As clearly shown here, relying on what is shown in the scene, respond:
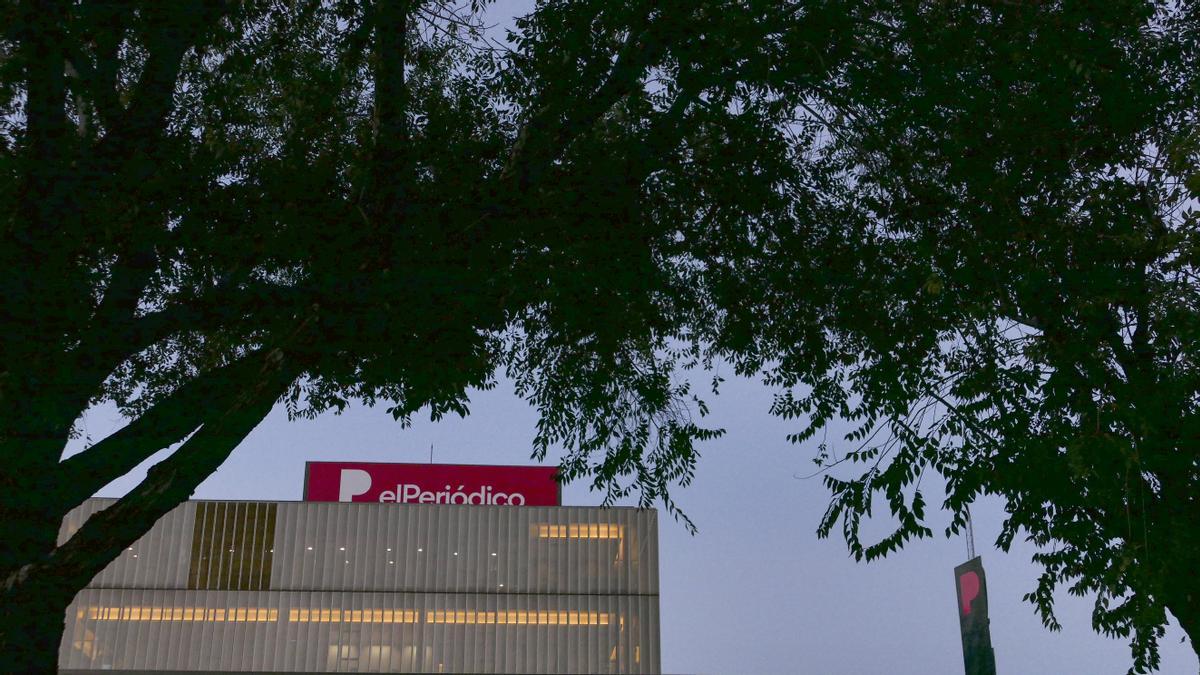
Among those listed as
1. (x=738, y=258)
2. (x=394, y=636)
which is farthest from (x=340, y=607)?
(x=738, y=258)

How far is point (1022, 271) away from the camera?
26.2 ft

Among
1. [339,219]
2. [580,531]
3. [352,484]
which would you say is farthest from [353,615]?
[339,219]

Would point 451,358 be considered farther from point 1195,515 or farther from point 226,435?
point 1195,515

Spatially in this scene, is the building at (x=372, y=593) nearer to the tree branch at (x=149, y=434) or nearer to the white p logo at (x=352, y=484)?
the white p logo at (x=352, y=484)

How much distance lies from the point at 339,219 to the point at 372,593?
4406 centimetres

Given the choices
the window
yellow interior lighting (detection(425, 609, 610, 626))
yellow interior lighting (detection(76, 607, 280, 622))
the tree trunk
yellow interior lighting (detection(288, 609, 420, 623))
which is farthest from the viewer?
yellow interior lighting (detection(425, 609, 610, 626))

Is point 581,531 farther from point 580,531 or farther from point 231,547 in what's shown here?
point 231,547

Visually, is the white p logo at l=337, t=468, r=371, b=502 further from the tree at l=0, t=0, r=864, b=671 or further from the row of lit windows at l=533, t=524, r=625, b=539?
the tree at l=0, t=0, r=864, b=671

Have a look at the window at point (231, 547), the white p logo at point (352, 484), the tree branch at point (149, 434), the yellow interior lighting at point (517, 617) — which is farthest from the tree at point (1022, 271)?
the white p logo at point (352, 484)

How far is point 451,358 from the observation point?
8.66 meters

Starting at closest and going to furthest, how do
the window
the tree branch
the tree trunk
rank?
the tree trunk, the tree branch, the window

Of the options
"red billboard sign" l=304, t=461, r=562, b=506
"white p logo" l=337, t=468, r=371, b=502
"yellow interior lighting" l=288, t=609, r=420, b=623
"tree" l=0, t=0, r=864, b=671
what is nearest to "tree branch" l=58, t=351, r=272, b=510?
"tree" l=0, t=0, r=864, b=671

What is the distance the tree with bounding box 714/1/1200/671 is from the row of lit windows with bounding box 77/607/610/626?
42302 millimetres

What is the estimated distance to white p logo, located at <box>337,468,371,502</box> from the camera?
176ft
